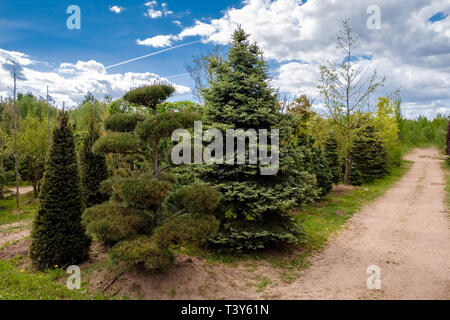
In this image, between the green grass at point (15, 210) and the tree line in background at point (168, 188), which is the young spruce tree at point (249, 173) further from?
the green grass at point (15, 210)

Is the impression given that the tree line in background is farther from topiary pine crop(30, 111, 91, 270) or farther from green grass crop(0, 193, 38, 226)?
green grass crop(0, 193, 38, 226)

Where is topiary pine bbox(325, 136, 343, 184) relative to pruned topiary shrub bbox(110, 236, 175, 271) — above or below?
above

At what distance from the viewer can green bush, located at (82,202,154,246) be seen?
4.64 m

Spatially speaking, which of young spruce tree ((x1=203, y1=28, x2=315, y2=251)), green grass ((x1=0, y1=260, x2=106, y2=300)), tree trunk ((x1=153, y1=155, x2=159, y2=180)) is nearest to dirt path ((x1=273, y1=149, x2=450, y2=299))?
young spruce tree ((x1=203, y1=28, x2=315, y2=251))

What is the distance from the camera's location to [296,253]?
6.99 metres

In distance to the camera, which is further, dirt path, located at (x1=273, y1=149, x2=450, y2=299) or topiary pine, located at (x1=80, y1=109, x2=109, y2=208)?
topiary pine, located at (x1=80, y1=109, x2=109, y2=208)

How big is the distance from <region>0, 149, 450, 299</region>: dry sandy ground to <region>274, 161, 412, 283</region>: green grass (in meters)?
0.24

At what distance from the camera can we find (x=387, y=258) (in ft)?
22.0

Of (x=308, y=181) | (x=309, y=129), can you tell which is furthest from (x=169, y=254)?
(x=309, y=129)

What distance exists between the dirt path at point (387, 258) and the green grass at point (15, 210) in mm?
11184

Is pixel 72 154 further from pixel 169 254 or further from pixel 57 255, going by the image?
pixel 169 254

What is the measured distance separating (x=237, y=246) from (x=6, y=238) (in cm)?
764

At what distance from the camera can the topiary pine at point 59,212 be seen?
5871 millimetres

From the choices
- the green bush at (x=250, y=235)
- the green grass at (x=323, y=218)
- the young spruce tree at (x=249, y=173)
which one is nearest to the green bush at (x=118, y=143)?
the young spruce tree at (x=249, y=173)
